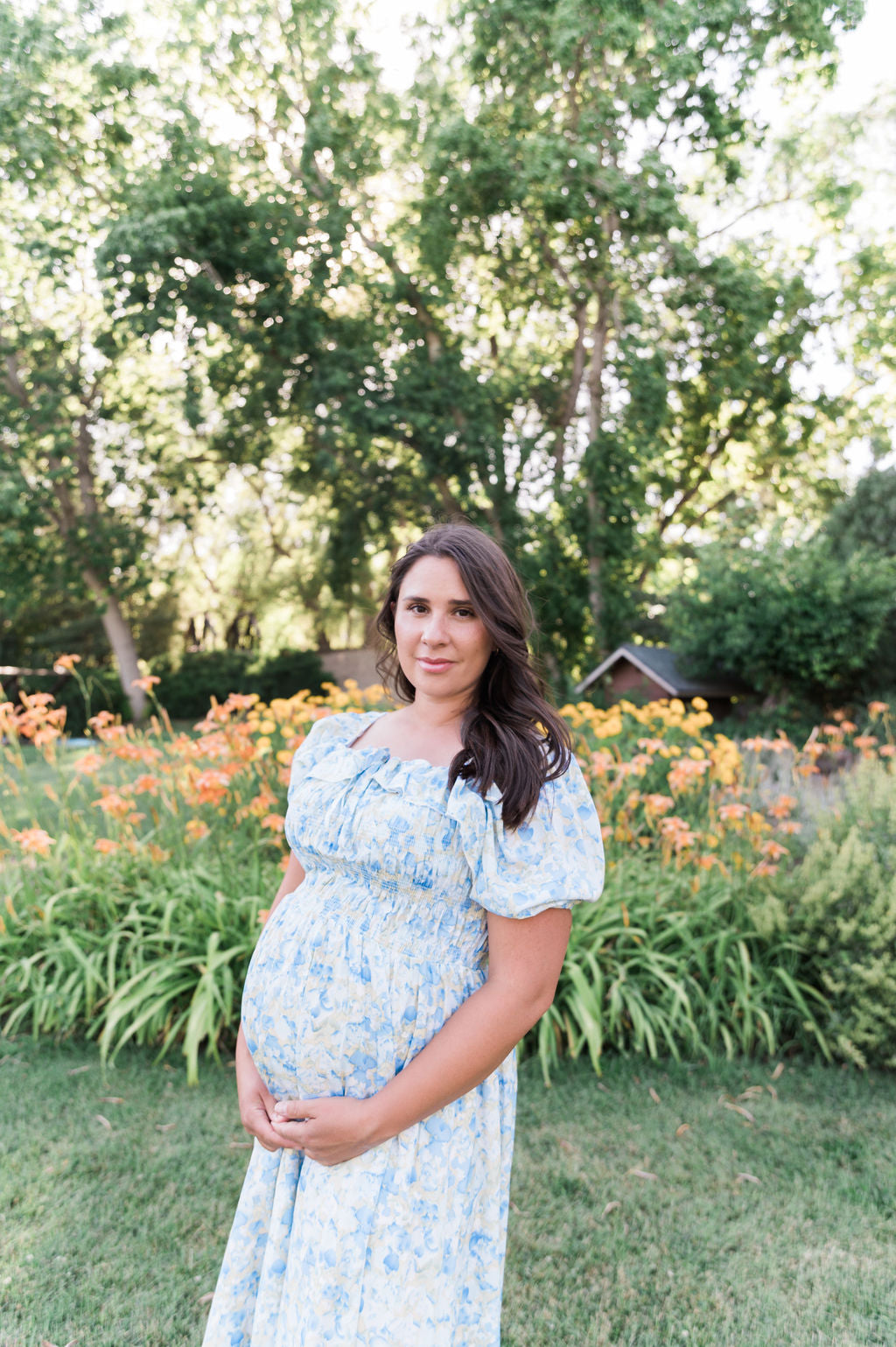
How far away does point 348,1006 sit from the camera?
1.60 meters

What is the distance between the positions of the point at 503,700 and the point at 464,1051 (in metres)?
0.65

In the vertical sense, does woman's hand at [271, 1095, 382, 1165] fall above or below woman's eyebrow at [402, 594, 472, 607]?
below

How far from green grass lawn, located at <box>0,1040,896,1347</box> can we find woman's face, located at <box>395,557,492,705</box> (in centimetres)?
215

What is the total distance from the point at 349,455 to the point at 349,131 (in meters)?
5.81

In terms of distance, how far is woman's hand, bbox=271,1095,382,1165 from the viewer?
1501 millimetres

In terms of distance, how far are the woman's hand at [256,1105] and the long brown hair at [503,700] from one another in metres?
0.71

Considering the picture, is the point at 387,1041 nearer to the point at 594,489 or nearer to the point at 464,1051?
the point at 464,1051

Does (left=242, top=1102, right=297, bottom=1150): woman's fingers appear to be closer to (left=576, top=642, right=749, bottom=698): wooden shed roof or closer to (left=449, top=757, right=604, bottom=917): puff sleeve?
(left=449, top=757, right=604, bottom=917): puff sleeve

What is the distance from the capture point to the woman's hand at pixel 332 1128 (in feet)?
4.92

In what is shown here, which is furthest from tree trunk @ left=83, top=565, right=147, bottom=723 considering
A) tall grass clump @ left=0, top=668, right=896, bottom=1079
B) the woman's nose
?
the woman's nose

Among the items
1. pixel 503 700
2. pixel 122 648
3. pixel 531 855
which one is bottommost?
pixel 122 648

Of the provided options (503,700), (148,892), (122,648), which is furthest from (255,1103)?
(122,648)

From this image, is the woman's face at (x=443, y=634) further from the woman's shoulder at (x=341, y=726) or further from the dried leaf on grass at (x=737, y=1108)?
the dried leaf on grass at (x=737, y=1108)

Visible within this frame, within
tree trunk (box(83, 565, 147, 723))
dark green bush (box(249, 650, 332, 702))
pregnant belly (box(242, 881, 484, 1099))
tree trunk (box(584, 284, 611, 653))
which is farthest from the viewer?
dark green bush (box(249, 650, 332, 702))
